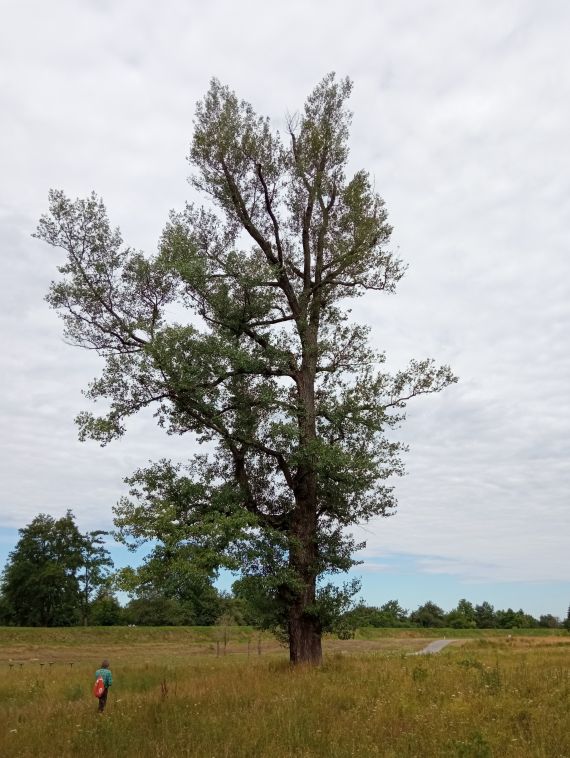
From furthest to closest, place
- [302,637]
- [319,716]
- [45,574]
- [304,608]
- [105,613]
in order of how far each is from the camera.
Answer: [105,613] < [45,574] < [302,637] < [304,608] < [319,716]

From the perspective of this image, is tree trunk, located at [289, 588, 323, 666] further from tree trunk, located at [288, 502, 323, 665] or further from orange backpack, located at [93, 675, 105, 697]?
orange backpack, located at [93, 675, 105, 697]

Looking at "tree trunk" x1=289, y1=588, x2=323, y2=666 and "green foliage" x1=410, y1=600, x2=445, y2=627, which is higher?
"green foliage" x1=410, y1=600, x2=445, y2=627

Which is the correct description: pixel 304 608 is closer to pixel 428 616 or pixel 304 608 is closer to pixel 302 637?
pixel 302 637

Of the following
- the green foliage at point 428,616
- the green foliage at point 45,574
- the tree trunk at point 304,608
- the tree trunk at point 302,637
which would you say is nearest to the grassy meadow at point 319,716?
the tree trunk at point 302,637

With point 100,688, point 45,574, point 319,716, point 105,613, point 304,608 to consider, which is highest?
point 45,574

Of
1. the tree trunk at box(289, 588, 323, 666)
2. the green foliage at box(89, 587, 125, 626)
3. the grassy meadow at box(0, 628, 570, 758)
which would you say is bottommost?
the grassy meadow at box(0, 628, 570, 758)

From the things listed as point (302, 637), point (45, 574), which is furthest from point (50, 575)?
point (302, 637)

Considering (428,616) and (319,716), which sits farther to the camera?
(428,616)

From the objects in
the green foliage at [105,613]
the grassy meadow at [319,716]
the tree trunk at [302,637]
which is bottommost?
Answer: the grassy meadow at [319,716]

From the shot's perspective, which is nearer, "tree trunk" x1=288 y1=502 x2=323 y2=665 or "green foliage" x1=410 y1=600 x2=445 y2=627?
"tree trunk" x1=288 y1=502 x2=323 y2=665

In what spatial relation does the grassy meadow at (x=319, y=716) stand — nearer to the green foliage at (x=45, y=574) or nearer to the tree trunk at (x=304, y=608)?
the tree trunk at (x=304, y=608)

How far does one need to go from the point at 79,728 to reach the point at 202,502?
24.2ft

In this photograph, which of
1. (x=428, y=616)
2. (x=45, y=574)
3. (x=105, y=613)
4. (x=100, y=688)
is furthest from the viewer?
(x=428, y=616)

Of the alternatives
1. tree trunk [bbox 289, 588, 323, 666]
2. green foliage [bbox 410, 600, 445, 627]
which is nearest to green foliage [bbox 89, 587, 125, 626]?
green foliage [bbox 410, 600, 445, 627]
